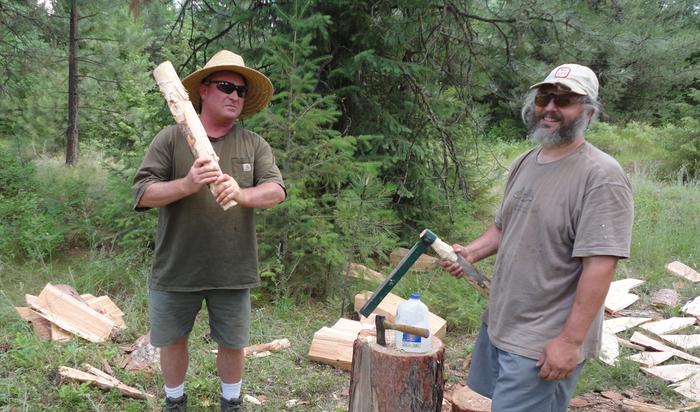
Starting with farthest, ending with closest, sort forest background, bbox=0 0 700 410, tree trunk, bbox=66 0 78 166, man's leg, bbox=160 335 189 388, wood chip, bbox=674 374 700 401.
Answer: tree trunk, bbox=66 0 78 166 → forest background, bbox=0 0 700 410 → wood chip, bbox=674 374 700 401 → man's leg, bbox=160 335 189 388

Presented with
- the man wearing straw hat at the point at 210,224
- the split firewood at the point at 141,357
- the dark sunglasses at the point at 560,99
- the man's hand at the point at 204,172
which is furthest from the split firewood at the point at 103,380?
the dark sunglasses at the point at 560,99

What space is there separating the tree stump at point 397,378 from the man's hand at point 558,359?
72cm

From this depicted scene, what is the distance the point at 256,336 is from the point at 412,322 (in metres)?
2.29

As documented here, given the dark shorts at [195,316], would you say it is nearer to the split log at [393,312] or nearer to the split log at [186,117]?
the split log at [186,117]

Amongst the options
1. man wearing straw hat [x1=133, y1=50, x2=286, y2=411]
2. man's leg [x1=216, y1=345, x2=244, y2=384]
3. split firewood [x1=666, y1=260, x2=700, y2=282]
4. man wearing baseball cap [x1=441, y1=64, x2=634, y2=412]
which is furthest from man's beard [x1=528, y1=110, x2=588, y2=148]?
split firewood [x1=666, y1=260, x2=700, y2=282]

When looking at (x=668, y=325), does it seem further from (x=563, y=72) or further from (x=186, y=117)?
(x=186, y=117)

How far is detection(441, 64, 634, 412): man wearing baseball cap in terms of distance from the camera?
7.11 feet

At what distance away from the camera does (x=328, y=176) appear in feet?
18.8

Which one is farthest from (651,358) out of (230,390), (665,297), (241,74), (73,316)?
(73,316)

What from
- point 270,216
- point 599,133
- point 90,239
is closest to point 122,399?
point 270,216

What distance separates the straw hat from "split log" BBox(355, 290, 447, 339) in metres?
2.18

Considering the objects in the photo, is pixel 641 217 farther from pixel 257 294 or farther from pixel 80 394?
pixel 80 394

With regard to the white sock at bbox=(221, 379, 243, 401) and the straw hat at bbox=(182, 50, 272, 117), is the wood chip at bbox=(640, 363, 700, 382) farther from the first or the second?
the straw hat at bbox=(182, 50, 272, 117)

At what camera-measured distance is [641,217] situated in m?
8.84
